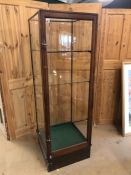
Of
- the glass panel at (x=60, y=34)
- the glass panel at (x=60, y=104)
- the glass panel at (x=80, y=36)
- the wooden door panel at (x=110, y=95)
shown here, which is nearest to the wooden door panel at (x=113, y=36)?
the wooden door panel at (x=110, y=95)

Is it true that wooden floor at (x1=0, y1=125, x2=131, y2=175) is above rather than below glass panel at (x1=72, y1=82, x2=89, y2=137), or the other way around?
below

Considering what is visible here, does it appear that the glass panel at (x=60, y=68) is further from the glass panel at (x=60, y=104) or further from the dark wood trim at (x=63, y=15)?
the dark wood trim at (x=63, y=15)

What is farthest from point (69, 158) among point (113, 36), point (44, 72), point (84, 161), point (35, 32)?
point (113, 36)

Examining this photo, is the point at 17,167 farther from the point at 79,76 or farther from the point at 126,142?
the point at 126,142

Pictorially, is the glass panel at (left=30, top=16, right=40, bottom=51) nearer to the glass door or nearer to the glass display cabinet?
the glass display cabinet

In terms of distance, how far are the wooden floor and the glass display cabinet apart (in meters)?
0.12

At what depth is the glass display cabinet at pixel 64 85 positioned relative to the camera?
161 cm

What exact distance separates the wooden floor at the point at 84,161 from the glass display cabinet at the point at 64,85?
0.12m

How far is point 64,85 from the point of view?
2258mm

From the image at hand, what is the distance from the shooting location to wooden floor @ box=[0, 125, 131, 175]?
1.79 m

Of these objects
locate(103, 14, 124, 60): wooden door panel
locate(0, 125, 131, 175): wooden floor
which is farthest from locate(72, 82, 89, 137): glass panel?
locate(103, 14, 124, 60): wooden door panel

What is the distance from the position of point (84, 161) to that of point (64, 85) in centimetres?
103

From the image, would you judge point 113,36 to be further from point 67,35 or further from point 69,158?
point 69,158

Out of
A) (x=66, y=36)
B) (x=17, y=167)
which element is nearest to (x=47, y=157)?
(x=17, y=167)
